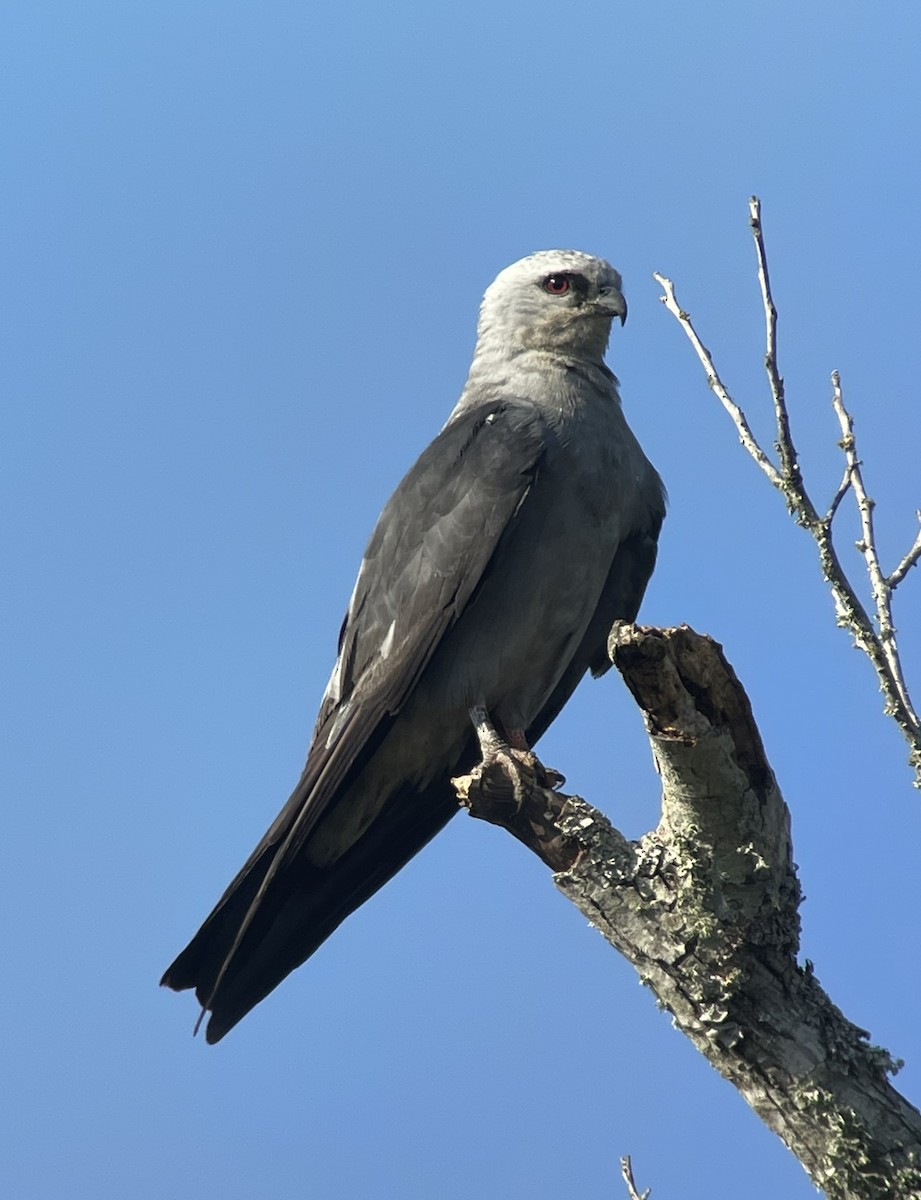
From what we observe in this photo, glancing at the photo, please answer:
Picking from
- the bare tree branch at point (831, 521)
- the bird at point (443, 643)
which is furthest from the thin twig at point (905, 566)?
the bird at point (443, 643)

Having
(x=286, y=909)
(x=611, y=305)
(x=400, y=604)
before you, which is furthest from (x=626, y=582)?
(x=286, y=909)

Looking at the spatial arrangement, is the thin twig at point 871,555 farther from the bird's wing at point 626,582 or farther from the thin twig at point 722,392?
the bird's wing at point 626,582

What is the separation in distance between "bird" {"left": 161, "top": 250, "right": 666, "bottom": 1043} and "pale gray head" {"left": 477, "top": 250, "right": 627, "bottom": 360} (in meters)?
0.45

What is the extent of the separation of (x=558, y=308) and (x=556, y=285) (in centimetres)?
16

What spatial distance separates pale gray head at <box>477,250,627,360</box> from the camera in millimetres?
6195

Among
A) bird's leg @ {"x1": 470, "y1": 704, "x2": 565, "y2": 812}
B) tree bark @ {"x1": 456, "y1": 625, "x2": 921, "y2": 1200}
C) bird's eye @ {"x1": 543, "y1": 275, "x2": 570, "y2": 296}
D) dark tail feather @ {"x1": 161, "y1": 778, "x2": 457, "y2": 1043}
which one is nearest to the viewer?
tree bark @ {"x1": 456, "y1": 625, "x2": 921, "y2": 1200}

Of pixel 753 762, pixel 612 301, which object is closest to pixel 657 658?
pixel 753 762

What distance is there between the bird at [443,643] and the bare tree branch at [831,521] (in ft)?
4.18

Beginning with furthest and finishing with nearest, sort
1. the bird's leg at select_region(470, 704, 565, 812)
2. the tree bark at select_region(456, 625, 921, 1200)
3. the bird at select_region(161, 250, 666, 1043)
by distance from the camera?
the bird at select_region(161, 250, 666, 1043)
the bird's leg at select_region(470, 704, 565, 812)
the tree bark at select_region(456, 625, 921, 1200)

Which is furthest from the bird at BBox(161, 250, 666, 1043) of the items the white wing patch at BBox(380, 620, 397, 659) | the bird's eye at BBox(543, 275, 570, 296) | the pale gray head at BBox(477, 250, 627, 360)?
the bird's eye at BBox(543, 275, 570, 296)

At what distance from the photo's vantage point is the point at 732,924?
3.60 meters

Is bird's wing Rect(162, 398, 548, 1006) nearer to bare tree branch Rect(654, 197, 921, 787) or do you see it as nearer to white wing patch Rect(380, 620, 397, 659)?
white wing patch Rect(380, 620, 397, 659)

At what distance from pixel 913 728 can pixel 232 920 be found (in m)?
2.51

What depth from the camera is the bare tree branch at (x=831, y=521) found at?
11.1 ft
